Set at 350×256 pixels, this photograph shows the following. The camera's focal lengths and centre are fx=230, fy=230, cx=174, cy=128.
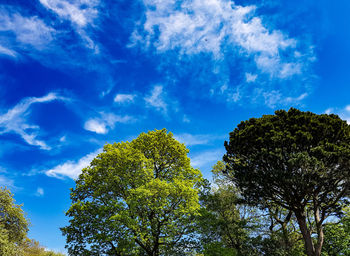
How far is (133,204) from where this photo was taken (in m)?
19.9

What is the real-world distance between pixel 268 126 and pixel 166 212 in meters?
13.4

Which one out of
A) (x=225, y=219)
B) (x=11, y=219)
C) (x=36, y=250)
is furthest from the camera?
(x=36, y=250)

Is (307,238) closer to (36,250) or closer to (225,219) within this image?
(225,219)

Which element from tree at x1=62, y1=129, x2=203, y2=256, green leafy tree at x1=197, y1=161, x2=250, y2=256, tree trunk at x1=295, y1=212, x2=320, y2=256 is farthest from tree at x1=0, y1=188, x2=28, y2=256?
tree trunk at x1=295, y1=212, x2=320, y2=256

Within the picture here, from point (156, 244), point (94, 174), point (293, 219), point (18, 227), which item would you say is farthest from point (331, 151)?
point (18, 227)

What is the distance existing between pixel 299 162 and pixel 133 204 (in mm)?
15398

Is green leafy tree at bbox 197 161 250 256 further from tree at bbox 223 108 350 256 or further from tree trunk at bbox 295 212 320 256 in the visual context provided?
tree trunk at bbox 295 212 320 256

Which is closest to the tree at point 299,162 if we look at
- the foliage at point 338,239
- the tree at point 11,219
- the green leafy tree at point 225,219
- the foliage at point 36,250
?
the green leafy tree at point 225,219

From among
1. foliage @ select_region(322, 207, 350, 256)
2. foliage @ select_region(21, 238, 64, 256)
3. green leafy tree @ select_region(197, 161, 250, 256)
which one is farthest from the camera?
foliage @ select_region(21, 238, 64, 256)

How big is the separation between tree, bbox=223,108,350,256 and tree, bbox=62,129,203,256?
258 inches

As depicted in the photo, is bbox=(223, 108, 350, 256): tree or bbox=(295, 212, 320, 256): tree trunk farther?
bbox=(295, 212, 320, 256): tree trunk

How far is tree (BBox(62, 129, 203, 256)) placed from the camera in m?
20.2

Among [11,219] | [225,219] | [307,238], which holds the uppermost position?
[11,219]

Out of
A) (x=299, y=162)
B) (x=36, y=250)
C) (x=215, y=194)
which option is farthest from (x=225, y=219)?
(x=36, y=250)
